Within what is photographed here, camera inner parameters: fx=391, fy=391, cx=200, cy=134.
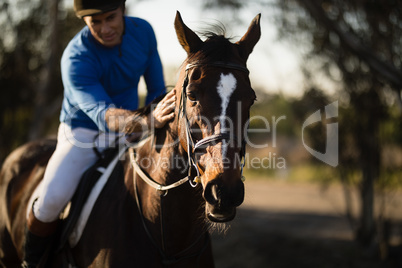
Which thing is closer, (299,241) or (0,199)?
(0,199)

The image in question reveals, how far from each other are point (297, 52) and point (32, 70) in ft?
22.4

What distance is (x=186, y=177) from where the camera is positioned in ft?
7.75

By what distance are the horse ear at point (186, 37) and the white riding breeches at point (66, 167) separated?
117 centimetres

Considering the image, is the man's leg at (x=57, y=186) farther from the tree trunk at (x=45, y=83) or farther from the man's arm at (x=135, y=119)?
the tree trunk at (x=45, y=83)

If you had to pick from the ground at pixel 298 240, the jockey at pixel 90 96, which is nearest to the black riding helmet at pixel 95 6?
the jockey at pixel 90 96

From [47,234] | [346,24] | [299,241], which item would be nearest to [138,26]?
[47,234]

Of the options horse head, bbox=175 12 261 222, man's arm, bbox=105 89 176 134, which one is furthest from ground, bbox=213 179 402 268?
horse head, bbox=175 12 261 222

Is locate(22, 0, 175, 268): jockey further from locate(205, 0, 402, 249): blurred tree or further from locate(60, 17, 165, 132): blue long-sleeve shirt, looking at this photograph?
locate(205, 0, 402, 249): blurred tree

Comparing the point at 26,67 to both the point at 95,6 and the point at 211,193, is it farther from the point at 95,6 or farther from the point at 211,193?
the point at 211,193

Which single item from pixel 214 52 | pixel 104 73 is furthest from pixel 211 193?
pixel 104 73

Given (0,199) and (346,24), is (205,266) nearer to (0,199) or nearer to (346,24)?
(0,199)

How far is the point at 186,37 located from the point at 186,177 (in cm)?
85

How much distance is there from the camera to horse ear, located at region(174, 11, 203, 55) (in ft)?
7.75

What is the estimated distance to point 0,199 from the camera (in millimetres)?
4047
